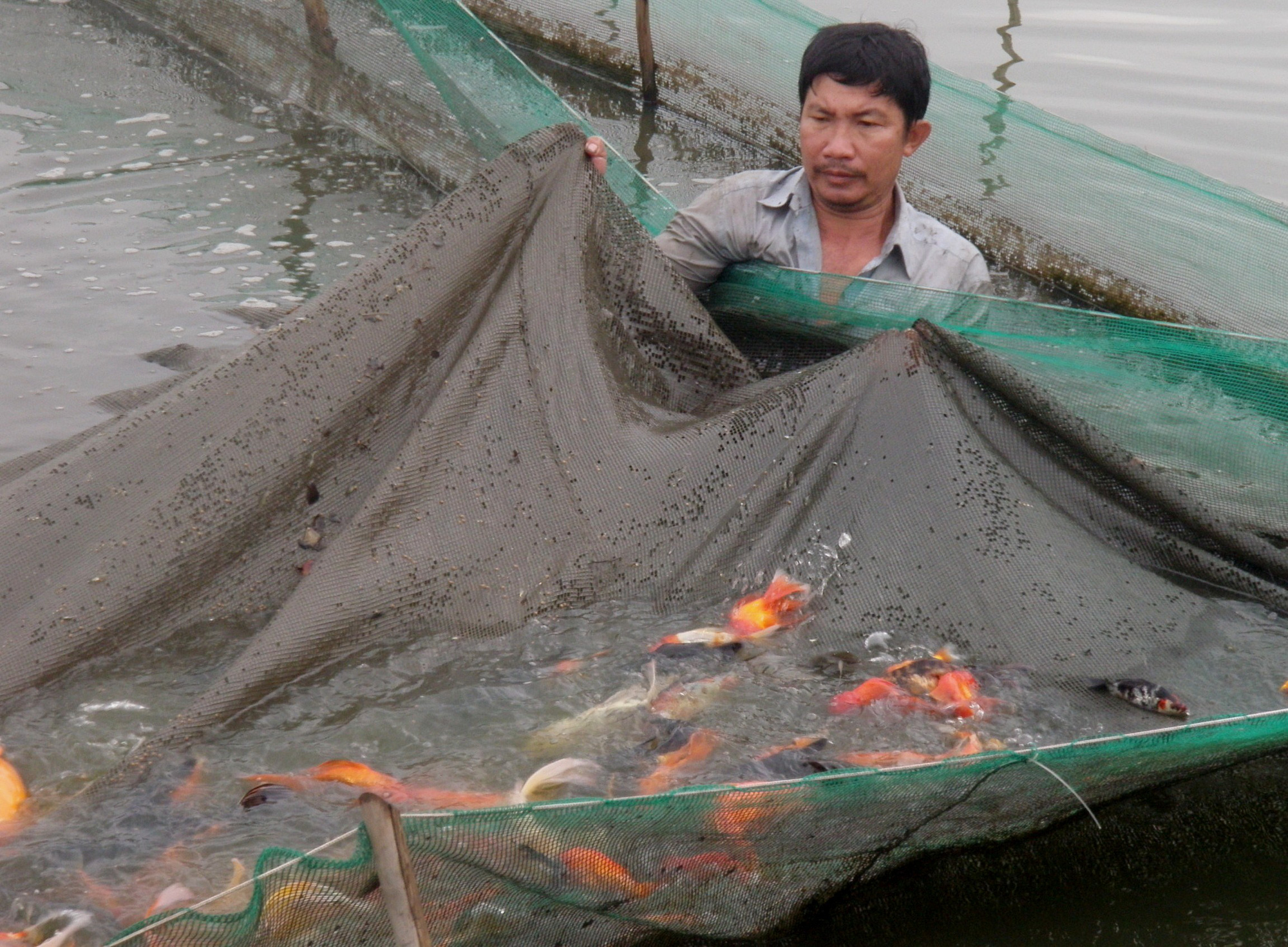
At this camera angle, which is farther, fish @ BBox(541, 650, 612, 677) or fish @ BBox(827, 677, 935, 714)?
fish @ BBox(541, 650, 612, 677)

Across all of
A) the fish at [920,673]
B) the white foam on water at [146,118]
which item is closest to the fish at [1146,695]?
the fish at [920,673]

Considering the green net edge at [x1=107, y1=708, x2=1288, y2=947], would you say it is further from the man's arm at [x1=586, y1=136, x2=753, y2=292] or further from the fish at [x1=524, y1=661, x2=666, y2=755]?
the man's arm at [x1=586, y1=136, x2=753, y2=292]

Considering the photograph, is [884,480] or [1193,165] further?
[1193,165]

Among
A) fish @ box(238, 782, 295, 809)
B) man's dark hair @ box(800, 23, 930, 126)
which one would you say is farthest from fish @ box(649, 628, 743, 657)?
man's dark hair @ box(800, 23, 930, 126)

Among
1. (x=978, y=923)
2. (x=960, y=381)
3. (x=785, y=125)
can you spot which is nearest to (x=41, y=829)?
(x=978, y=923)

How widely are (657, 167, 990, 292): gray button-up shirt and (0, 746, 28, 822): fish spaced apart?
2602 millimetres

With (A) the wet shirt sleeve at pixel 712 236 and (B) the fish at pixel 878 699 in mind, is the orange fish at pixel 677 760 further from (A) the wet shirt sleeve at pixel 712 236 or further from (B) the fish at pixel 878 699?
(A) the wet shirt sleeve at pixel 712 236

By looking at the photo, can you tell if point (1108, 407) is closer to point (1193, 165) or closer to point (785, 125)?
point (785, 125)

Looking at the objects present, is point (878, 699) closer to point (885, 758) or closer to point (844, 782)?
point (885, 758)

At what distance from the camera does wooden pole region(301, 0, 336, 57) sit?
7.26 meters

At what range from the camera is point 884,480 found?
3430 mm

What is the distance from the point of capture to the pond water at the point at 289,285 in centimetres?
280

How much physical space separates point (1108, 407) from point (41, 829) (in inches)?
114

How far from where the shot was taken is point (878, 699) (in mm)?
3113
